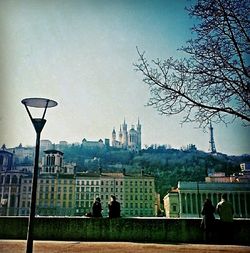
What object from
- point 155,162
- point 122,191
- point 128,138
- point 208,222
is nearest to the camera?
point 208,222

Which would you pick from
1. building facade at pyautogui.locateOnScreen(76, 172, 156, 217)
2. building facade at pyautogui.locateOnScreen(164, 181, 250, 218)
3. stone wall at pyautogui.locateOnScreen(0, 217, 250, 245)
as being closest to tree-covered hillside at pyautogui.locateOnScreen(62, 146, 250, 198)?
building facade at pyautogui.locateOnScreen(76, 172, 156, 217)

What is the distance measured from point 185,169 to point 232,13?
276ft

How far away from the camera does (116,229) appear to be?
25.3 feet

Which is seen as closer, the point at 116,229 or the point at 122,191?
the point at 116,229

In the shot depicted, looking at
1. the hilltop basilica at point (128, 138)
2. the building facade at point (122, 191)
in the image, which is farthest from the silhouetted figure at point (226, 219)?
the hilltop basilica at point (128, 138)

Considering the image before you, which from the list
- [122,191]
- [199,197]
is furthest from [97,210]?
[122,191]

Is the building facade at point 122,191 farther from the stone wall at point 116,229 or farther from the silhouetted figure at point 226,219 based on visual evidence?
the silhouetted figure at point 226,219

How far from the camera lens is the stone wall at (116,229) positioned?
740 centimetres

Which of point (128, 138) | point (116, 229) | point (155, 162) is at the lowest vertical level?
point (116, 229)

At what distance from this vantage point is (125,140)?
133 m

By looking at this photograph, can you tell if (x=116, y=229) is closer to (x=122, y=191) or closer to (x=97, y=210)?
(x=97, y=210)

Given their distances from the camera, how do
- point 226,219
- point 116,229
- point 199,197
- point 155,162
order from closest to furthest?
1. point 226,219
2. point 116,229
3. point 199,197
4. point 155,162

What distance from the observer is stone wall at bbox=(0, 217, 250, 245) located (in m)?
7.40

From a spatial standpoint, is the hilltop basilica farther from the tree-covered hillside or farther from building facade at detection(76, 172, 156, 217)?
building facade at detection(76, 172, 156, 217)
